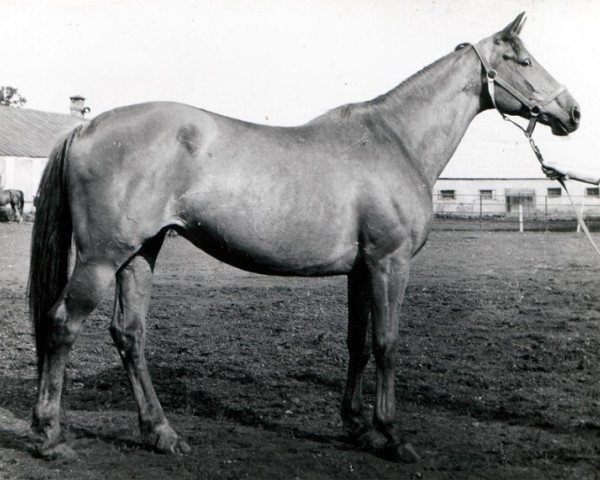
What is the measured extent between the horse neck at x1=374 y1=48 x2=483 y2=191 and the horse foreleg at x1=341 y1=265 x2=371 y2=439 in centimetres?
96

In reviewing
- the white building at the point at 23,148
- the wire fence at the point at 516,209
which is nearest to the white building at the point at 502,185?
the wire fence at the point at 516,209

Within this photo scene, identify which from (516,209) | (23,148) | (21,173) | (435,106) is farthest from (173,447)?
(23,148)

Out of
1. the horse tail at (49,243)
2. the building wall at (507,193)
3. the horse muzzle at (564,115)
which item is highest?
the building wall at (507,193)

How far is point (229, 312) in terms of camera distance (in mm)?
9297

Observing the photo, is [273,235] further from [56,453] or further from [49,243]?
[56,453]

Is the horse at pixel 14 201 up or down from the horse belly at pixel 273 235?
up

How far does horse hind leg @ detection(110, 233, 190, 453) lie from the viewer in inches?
172

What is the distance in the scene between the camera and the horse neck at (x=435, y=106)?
15.4ft

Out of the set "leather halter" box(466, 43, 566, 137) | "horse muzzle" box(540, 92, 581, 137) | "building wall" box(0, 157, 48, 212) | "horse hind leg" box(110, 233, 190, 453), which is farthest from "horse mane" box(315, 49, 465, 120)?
"building wall" box(0, 157, 48, 212)

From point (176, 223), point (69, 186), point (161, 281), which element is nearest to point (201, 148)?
point (176, 223)

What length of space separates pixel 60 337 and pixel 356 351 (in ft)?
7.07

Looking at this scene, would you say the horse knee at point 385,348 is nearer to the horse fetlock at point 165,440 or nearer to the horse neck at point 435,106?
the horse neck at point 435,106

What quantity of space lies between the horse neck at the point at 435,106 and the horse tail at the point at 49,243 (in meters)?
2.39

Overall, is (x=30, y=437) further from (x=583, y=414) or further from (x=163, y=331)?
(x=583, y=414)
